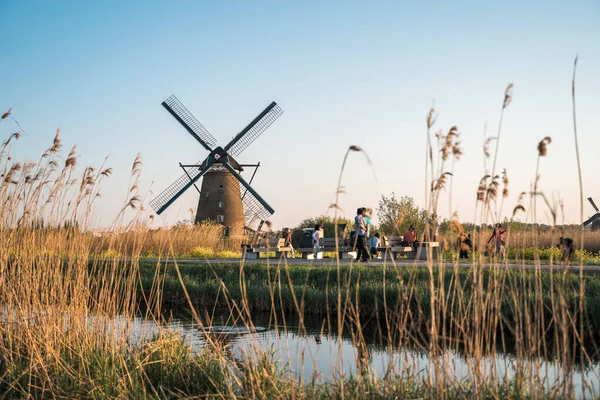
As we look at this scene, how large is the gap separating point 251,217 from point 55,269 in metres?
25.5

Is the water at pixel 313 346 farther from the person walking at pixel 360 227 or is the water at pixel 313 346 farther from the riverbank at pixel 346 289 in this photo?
the person walking at pixel 360 227

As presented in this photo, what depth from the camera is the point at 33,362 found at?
15.8 feet

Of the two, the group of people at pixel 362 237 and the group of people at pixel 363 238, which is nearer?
the group of people at pixel 362 237

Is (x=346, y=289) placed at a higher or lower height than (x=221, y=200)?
lower

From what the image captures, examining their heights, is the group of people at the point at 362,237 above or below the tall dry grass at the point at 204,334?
above

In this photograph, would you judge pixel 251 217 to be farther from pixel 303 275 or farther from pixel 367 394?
pixel 367 394

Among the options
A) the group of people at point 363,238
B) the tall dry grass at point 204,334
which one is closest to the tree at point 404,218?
the group of people at point 363,238

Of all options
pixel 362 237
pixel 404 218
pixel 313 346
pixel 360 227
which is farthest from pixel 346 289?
pixel 404 218

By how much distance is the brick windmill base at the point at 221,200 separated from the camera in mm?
29469

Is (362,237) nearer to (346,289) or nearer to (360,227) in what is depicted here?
(360,227)

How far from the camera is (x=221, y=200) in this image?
29484 mm

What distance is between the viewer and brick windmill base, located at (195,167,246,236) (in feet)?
96.7

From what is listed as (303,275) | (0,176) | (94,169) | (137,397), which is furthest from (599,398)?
→ (303,275)

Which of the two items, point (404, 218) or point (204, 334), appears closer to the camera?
point (204, 334)
